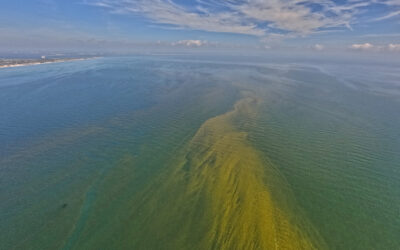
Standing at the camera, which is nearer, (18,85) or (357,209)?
(357,209)

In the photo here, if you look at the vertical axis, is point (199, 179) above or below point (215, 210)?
above

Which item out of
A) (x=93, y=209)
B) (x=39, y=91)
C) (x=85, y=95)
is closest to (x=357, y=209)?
(x=93, y=209)

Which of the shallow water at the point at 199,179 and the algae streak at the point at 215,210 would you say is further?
the shallow water at the point at 199,179

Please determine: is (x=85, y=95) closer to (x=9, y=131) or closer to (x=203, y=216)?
(x=9, y=131)

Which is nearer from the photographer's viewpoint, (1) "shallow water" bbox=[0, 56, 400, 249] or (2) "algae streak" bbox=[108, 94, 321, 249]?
(2) "algae streak" bbox=[108, 94, 321, 249]

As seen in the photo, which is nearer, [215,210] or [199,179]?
[215,210]

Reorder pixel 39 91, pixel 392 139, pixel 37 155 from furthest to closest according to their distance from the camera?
pixel 39 91 < pixel 392 139 < pixel 37 155


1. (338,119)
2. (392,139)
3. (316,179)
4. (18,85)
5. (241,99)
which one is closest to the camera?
(316,179)
